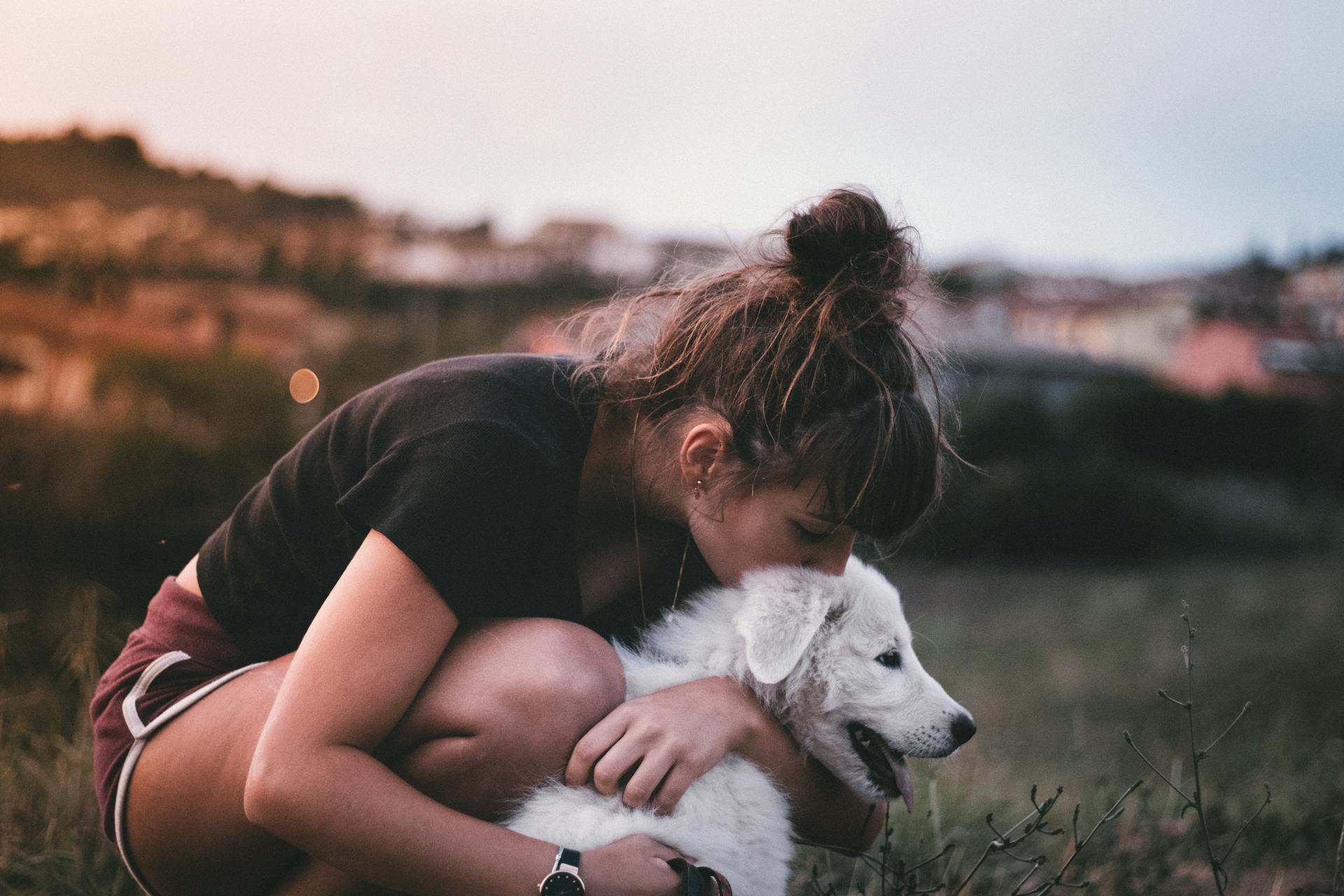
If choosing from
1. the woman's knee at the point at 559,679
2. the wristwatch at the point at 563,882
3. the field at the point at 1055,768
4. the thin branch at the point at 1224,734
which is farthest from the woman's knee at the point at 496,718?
the thin branch at the point at 1224,734

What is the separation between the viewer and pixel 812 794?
1.98 metres

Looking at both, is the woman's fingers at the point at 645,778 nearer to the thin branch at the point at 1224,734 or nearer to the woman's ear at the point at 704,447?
the woman's ear at the point at 704,447

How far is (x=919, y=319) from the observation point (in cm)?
201

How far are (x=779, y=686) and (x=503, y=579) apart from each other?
66 cm

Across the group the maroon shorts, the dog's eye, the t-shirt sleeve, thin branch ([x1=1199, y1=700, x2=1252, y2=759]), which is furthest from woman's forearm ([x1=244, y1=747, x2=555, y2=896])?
thin branch ([x1=1199, y1=700, x2=1252, y2=759])

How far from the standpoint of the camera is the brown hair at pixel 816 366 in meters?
1.77

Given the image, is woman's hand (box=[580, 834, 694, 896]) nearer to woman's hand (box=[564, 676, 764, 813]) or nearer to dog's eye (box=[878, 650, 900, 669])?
woman's hand (box=[564, 676, 764, 813])

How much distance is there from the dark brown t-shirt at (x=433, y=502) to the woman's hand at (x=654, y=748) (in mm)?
273

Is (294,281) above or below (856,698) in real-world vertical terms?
above

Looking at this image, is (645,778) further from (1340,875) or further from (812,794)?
(1340,875)

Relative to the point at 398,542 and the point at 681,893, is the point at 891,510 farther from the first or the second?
the point at 398,542

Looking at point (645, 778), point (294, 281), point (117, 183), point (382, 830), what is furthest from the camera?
point (294, 281)

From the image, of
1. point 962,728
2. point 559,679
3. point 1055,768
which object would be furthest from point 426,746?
point 1055,768

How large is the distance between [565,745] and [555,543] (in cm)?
36
